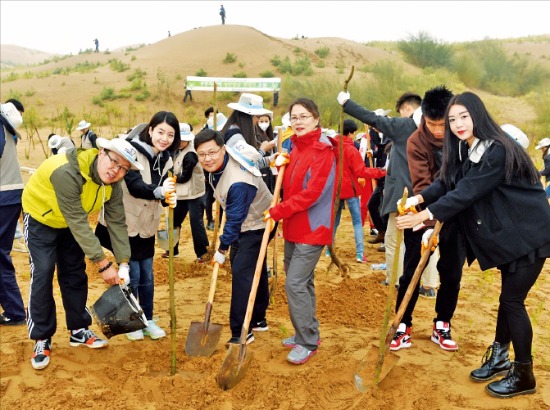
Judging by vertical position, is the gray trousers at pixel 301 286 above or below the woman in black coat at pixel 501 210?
below

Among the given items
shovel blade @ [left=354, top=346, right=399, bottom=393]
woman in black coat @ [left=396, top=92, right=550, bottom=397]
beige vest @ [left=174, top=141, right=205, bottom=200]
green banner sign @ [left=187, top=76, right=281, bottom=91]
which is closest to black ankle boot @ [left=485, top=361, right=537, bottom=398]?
woman in black coat @ [left=396, top=92, right=550, bottom=397]

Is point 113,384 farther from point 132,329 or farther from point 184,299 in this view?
point 184,299

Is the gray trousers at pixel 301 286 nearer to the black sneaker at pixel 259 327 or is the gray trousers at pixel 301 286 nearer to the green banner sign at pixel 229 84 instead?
the black sneaker at pixel 259 327

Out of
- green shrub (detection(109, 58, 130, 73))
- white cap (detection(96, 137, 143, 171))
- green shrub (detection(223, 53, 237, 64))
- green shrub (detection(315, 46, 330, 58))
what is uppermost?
green shrub (detection(315, 46, 330, 58))

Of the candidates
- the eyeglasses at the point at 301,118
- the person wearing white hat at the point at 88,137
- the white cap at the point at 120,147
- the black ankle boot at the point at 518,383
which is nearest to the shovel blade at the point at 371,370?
the black ankle boot at the point at 518,383

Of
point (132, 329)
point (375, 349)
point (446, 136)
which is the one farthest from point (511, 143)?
point (132, 329)

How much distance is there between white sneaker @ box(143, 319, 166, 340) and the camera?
14.6ft

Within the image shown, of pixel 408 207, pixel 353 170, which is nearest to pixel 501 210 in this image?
pixel 408 207

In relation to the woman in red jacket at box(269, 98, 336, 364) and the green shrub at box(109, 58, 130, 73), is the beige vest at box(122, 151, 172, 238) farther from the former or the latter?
the green shrub at box(109, 58, 130, 73)

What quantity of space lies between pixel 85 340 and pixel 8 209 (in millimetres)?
1322

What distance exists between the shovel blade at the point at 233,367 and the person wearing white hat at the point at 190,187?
2609mm

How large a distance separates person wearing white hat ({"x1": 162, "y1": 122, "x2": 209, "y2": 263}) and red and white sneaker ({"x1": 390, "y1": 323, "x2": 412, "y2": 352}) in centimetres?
278

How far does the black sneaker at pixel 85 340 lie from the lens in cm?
422

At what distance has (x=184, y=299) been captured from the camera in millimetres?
5496
